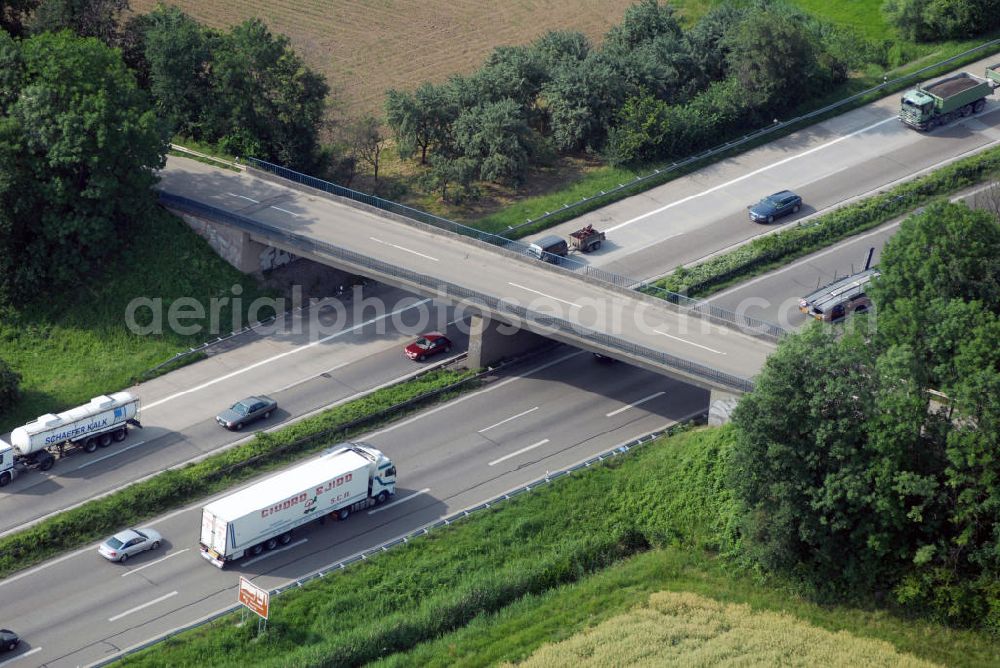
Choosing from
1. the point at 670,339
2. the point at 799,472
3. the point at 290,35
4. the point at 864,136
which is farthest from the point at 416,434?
the point at 290,35

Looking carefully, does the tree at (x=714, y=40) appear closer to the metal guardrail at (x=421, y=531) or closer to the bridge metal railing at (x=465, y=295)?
the bridge metal railing at (x=465, y=295)

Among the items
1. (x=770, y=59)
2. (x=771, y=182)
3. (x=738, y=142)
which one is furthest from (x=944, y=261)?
(x=770, y=59)

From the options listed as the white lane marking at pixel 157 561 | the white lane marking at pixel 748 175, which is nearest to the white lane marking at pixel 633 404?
the white lane marking at pixel 748 175

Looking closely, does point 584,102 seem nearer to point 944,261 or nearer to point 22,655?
point 944,261

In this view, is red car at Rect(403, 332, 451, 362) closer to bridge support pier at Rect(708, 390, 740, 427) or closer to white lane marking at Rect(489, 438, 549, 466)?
white lane marking at Rect(489, 438, 549, 466)

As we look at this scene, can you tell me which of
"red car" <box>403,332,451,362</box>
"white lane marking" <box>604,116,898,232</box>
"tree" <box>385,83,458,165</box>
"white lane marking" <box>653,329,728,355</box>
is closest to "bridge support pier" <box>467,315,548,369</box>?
"red car" <box>403,332,451,362</box>

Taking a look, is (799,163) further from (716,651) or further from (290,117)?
(716,651)
